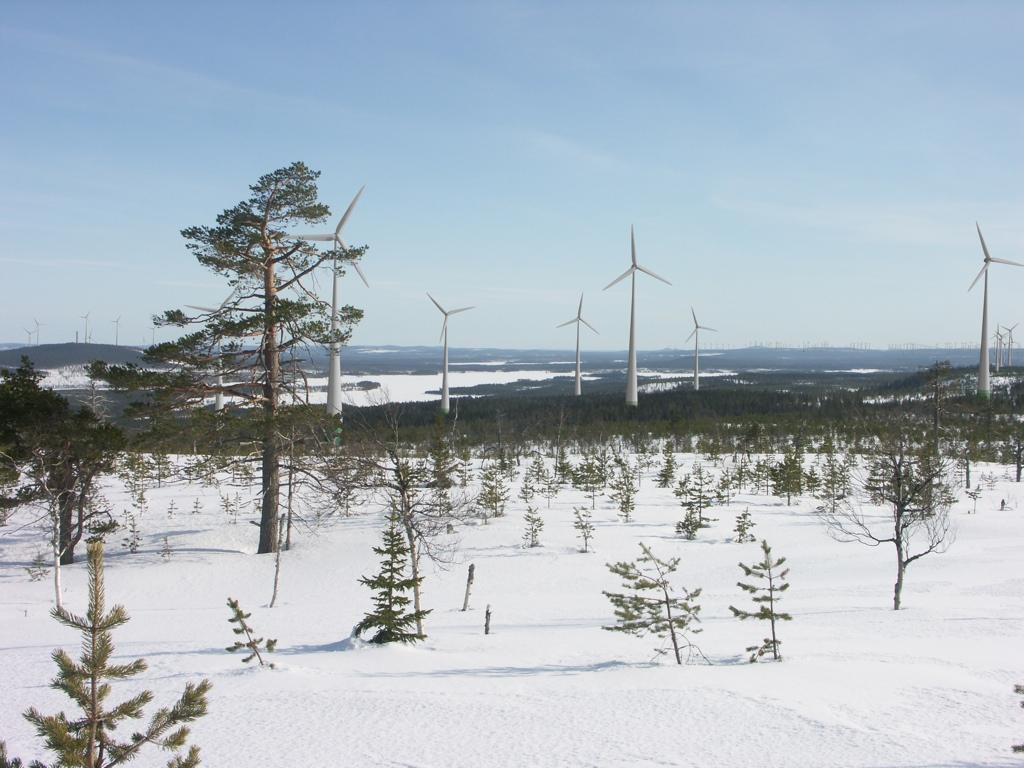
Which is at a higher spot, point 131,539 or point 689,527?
point 689,527

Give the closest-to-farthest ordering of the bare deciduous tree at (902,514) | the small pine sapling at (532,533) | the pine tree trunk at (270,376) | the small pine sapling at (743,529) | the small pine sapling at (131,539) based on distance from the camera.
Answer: the bare deciduous tree at (902,514) < the pine tree trunk at (270,376) < the small pine sapling at (131,539) < the small pine sapling at (532,533) < the small pine sapling at (743,529)

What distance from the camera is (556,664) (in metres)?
12.6

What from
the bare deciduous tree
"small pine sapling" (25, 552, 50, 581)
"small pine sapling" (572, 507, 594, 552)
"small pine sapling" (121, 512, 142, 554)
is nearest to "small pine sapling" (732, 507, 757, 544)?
the bare deciduous tree

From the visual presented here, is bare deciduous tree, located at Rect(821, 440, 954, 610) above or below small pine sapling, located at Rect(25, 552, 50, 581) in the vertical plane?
above

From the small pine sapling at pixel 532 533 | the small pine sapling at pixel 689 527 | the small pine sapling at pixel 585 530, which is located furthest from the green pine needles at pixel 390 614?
the small pine sapling at pixel 689 527

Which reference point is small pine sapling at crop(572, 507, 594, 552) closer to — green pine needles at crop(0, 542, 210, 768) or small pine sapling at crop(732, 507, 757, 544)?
small pine sapling at crop(732, 507, 757, 544)

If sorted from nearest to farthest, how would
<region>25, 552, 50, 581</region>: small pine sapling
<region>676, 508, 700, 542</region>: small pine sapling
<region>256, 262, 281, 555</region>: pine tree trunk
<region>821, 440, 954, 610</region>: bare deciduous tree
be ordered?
<region>821, 440, 954, 610</region>: bare deciduous tree < <region>25, 552, 50, 581</region>: small pine sapling < <region>256, 262, 281, 555</region>: pine tree trunk < <region>676, 508, 700, 542</region>: small pine sapling

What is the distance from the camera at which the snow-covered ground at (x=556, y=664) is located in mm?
8164

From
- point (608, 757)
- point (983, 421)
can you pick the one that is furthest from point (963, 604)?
point (983, 421)

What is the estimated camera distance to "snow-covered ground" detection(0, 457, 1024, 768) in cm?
816

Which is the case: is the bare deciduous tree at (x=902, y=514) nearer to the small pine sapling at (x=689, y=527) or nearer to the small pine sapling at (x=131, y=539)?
the small pine sapling at (x=689, y=527)

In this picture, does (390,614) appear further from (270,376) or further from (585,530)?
(585,530)

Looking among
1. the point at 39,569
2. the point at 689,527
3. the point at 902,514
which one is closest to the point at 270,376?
the point at 39,569

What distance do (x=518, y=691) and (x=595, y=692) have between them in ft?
3.61
